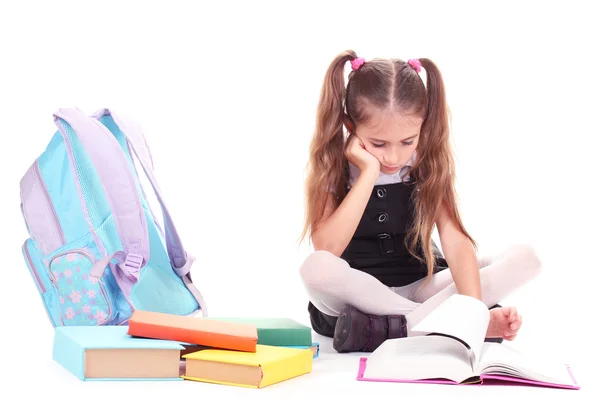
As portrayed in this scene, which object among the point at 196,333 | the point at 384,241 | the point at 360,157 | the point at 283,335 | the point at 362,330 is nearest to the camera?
the point at 196,333

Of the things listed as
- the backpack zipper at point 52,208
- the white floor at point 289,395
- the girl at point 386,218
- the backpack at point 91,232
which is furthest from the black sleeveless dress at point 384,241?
the backpack zipper at point 52,208

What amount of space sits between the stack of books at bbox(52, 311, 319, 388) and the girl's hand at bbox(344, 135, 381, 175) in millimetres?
445

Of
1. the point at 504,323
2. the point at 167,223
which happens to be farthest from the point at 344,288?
the point at 167,223

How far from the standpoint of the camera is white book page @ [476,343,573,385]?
1246mm

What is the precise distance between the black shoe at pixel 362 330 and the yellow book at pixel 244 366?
0.23 m

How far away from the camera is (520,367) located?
4.09 ft

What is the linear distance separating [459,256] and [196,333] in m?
0.63

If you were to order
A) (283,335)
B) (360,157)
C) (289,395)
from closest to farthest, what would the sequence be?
(289,395) → (283,335) → (360,157)

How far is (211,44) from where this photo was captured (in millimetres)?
2332

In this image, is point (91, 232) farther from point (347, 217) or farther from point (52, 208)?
point (347, 217)

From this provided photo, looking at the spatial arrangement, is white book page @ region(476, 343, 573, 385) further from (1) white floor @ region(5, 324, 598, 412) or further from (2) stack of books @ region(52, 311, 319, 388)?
(2) stack of books @ region(52, 311, 319, 388)

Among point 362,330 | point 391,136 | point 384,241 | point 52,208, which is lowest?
point 362,330

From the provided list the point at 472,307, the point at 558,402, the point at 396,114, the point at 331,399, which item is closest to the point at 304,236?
the point at 396,114

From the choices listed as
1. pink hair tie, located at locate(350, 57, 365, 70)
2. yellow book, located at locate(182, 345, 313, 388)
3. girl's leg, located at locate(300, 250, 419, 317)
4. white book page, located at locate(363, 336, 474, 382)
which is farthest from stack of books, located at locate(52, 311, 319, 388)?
pink hair tie, located at locate(350, 57, 365, 70)
